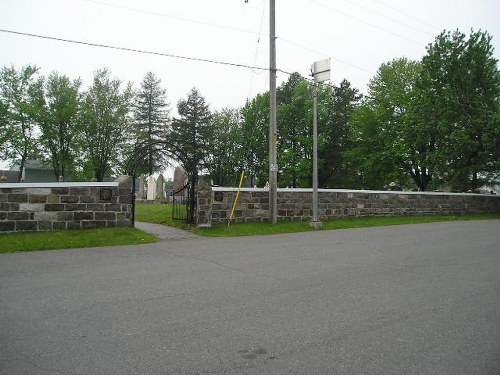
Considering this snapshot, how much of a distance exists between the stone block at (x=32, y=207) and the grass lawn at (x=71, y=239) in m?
0.75

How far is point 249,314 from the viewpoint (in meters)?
4.14

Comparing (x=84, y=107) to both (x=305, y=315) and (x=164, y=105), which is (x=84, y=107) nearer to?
(x=164, y=105)

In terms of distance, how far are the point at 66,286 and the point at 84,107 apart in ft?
133

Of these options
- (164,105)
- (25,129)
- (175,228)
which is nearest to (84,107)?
(25,129)

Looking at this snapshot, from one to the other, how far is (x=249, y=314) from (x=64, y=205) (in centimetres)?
901

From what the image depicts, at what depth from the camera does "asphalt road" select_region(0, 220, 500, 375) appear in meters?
2.99

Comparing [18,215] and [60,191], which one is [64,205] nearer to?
[60,191]

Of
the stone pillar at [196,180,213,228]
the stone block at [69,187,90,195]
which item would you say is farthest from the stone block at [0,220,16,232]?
the stone pillar at [196,180,213,228]

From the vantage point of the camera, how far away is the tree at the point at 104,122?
138ft

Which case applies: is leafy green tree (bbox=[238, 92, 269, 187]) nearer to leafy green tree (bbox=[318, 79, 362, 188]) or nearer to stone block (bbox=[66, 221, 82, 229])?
leafy green tree (bbox=[318, 79, 362, 188])

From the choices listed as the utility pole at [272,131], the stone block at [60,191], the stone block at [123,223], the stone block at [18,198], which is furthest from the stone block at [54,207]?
the utility pole at [272,131]

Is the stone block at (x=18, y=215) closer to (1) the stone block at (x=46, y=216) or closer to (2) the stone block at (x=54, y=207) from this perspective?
(1) the stone block at (x=46, y=216)

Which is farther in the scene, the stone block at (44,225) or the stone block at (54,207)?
the stone block at (54,207)

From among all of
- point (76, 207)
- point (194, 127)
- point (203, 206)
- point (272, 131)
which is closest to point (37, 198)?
point (76, 207)
